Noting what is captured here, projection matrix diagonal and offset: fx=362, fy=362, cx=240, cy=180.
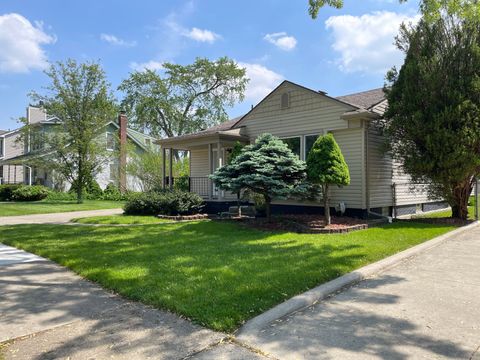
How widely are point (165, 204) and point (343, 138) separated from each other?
256 inches

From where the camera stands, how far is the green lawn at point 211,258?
409cm

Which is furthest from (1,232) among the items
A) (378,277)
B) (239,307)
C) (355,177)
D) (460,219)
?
(460,219)

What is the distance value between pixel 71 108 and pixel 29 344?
70.1 feet

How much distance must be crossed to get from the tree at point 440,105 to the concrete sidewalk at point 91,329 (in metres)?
8.99

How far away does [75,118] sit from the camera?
72.6ft

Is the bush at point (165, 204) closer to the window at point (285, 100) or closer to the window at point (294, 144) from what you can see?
the window at point (294, 144)

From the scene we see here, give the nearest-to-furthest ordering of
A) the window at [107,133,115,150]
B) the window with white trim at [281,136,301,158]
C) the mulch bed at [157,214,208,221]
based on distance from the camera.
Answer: the mulch bed at [157,214,208,221]
the window with white trim at [281,136,301,158]
the window at [107,133,115,150]

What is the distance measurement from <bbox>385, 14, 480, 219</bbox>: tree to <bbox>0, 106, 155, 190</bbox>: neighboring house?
18.3m

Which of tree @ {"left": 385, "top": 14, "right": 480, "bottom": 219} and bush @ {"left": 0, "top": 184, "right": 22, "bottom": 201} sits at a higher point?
tree @ {"left": 385, "top": 14, "right": 480, "bottom": 219}

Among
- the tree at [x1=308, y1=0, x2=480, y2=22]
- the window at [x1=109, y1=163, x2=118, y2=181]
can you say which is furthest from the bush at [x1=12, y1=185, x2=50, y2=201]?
the tree at [x1=308, y1=0, x2=480, y2=22]

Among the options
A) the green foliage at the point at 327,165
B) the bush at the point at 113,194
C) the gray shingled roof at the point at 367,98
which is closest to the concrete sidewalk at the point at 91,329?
the green foliage at the point at 327,165

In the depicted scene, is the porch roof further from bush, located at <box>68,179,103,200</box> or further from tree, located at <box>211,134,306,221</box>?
bush, located at <box>68,179,103,200</box>

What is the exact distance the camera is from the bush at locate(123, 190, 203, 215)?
12.9 meters

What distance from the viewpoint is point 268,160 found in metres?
9.92
